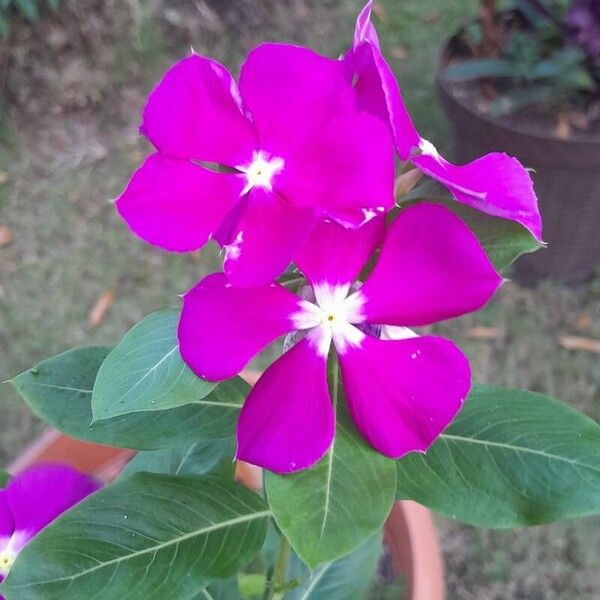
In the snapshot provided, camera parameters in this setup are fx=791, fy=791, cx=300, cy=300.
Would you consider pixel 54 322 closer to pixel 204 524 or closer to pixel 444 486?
pixel 204 524

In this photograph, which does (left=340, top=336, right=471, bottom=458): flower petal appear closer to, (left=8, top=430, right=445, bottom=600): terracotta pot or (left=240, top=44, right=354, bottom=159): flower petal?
(left=240, top=44, right=354, bottom=159): flower petal

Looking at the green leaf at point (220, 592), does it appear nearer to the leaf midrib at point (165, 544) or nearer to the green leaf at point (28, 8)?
the leaf midrib at point (165, 544)

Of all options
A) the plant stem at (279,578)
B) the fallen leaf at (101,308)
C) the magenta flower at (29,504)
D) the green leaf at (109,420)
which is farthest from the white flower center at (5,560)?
the fallen leaf at (101,308)

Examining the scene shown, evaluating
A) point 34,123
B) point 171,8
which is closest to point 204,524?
point 34,123

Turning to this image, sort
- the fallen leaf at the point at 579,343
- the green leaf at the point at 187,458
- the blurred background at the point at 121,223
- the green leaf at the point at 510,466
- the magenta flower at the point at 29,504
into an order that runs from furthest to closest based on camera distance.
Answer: the fallen leaf at the point at 579,343
the blurred background at the point at 121,223
the green leaf at the point at 187,458
the magenta flower at the point at 29,504
the green leaf at the point at 510,466

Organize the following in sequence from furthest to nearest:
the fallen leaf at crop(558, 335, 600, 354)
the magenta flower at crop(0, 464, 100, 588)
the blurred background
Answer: the fallen leaf at crop(558, 335, 600, 354) < the blurred background < the magenta flower at crop(0, 464, 100, 588)

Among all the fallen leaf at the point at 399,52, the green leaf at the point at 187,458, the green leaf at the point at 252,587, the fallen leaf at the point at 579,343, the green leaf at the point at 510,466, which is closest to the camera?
the green leaf at the point at 510,466

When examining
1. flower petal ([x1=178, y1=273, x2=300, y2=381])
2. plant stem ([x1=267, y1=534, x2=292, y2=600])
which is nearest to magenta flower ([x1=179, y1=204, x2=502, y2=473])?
flower petal ([x1=178, y1=273, x2=300, y2=381])
